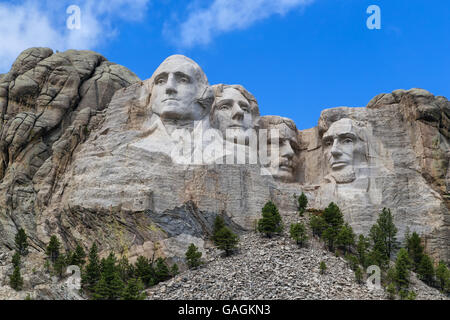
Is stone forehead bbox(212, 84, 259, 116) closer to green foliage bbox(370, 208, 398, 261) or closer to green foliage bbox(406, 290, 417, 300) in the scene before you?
green foliage bbox(370, 208, 398, 261)

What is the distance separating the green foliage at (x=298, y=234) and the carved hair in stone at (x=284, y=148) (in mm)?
4410

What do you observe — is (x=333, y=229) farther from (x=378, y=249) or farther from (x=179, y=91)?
(x=179, y=91)

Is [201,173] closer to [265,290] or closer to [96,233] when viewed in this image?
[96,233]

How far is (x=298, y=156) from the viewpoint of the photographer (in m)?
36.0

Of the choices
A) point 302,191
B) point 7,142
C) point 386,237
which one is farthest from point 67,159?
point 386,237

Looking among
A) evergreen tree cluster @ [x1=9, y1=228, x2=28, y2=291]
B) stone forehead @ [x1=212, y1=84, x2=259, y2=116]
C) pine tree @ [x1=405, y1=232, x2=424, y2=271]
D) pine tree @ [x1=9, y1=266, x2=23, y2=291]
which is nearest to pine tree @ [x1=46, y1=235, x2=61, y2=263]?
evergreen tree cluster @ [x1=9, y1=228, x2=28, y2=291]

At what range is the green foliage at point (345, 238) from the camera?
30.2 meters

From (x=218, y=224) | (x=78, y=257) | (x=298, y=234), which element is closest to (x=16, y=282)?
(x=78, y=257)

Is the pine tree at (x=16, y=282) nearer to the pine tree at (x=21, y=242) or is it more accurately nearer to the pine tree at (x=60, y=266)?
the pine tree at (x=60, y=266)

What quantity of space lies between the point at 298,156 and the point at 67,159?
7.85 m

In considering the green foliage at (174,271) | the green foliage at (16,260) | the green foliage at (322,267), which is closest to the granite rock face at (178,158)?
the green foliage at (174,271)

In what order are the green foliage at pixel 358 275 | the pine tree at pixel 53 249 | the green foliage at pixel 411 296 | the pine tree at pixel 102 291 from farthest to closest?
the pine tree at pixel 53 249 < the green foliage at pixel 358 275 < the green foliage at pixel 411 296 < the pine tree at pixel 102 291

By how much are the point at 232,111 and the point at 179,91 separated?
2403mm

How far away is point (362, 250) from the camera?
29.8 m
